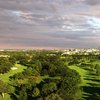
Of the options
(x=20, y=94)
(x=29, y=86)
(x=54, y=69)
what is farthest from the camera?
(x=54, y=69)

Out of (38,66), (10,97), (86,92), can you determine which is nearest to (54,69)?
(38,66)

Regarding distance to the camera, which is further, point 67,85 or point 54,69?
point 54,69

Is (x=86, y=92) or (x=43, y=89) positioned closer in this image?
(x=43, y=89)

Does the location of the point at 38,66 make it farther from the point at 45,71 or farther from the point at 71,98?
the point at 71,98

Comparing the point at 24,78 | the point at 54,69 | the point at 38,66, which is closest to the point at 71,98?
the point at 24,78

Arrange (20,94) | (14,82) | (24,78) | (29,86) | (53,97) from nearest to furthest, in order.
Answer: (53,97)
(20,94)
(29,86)
(14,82)
(24,78)

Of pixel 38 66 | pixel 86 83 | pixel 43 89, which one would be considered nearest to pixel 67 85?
pixel 43 89

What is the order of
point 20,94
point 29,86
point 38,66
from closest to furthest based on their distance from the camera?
point 20,94 → point 29,86 → point 38,66

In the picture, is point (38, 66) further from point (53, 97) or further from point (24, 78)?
point (53, 97)

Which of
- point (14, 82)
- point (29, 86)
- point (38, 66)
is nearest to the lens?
point (29, 86)
